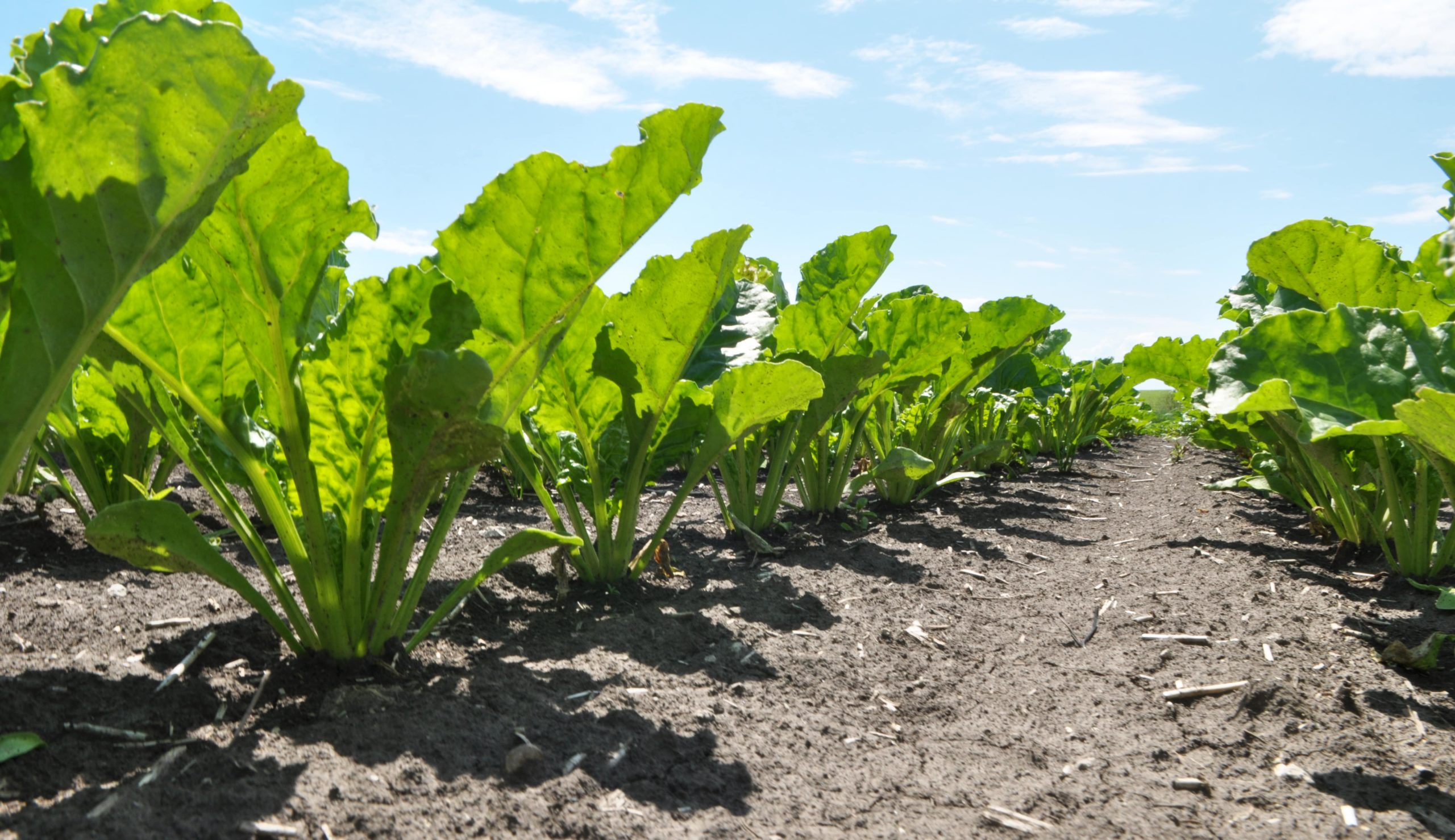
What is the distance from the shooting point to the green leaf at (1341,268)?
1.97 m

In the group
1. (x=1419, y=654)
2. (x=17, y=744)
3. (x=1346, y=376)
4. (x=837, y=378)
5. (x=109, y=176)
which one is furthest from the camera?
(x=837, y=378)

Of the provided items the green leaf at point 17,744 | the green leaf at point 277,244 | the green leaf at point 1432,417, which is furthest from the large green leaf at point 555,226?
the green leaf at point 1432,417

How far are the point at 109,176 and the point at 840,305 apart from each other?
85.0 inches

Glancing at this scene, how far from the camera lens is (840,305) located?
113 inches

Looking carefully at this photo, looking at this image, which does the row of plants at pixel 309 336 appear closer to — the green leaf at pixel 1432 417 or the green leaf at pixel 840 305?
the green leaf at pixel 840 305

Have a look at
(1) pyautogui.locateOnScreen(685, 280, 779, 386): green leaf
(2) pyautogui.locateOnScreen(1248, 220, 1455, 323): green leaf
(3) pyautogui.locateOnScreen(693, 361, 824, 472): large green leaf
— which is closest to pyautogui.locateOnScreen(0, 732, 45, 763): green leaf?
(3) pyautogui.locateOnScreen(693, 361, 824, 472): large green leaf

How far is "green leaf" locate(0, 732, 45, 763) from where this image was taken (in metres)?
1.13

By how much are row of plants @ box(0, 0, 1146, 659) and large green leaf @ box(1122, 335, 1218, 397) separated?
3.99ft

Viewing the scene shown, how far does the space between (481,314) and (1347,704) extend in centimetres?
167

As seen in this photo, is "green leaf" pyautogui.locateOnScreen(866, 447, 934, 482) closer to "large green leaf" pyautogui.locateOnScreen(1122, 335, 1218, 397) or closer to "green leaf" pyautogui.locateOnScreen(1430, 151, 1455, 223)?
"large green leaf" pyautogui.locateOnScreen(1122, 335, 1218, 397)

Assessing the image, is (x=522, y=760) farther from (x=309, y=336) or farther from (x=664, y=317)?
(x=664, y=317)

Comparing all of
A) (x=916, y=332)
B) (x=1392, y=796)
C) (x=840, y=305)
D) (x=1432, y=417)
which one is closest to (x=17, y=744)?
(x=1392, y=796)

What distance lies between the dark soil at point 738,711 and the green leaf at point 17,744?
0.5 inches

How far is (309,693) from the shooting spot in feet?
4.68
